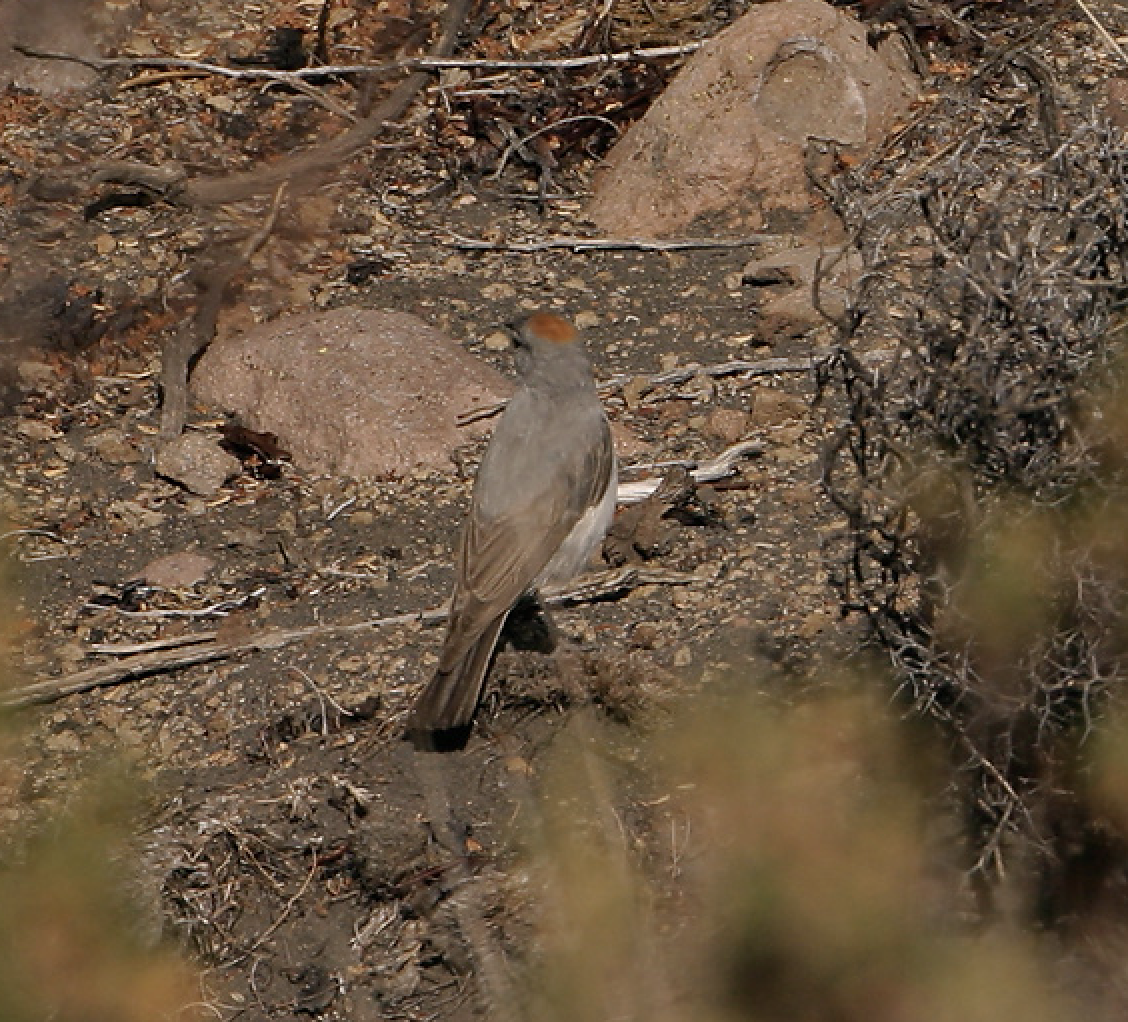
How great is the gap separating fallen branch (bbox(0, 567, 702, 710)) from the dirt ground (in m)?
0.03

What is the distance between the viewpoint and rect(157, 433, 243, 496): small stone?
7387 mm

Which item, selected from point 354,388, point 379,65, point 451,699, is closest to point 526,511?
point 451,699

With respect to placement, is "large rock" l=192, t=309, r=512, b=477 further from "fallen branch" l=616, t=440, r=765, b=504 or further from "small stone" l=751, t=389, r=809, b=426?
"small stone" l=751, t=389, r=809, b=426

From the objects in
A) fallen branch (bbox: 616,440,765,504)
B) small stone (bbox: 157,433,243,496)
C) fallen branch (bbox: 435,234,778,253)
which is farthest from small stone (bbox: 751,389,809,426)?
small stone (bbox: 157,433,243,496)

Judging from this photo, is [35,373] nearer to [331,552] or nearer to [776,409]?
[331,552]

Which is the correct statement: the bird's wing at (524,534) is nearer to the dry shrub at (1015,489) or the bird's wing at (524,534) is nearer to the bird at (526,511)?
the bird at (526,511)

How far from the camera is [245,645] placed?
6.57 m

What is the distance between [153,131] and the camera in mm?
9266

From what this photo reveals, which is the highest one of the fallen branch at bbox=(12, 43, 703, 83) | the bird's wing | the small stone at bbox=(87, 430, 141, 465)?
the fallen branch at bbox=(12, 43, 703, 83)

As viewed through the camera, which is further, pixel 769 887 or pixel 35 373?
pixel 35 373

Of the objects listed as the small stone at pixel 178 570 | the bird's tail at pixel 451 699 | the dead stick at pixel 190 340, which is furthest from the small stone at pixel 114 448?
the bird's tail at pixel 451 699

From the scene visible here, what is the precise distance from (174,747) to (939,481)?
276 cm

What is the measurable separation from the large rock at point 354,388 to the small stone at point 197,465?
9.6 inches

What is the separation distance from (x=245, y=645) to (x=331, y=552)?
61 centimetres
